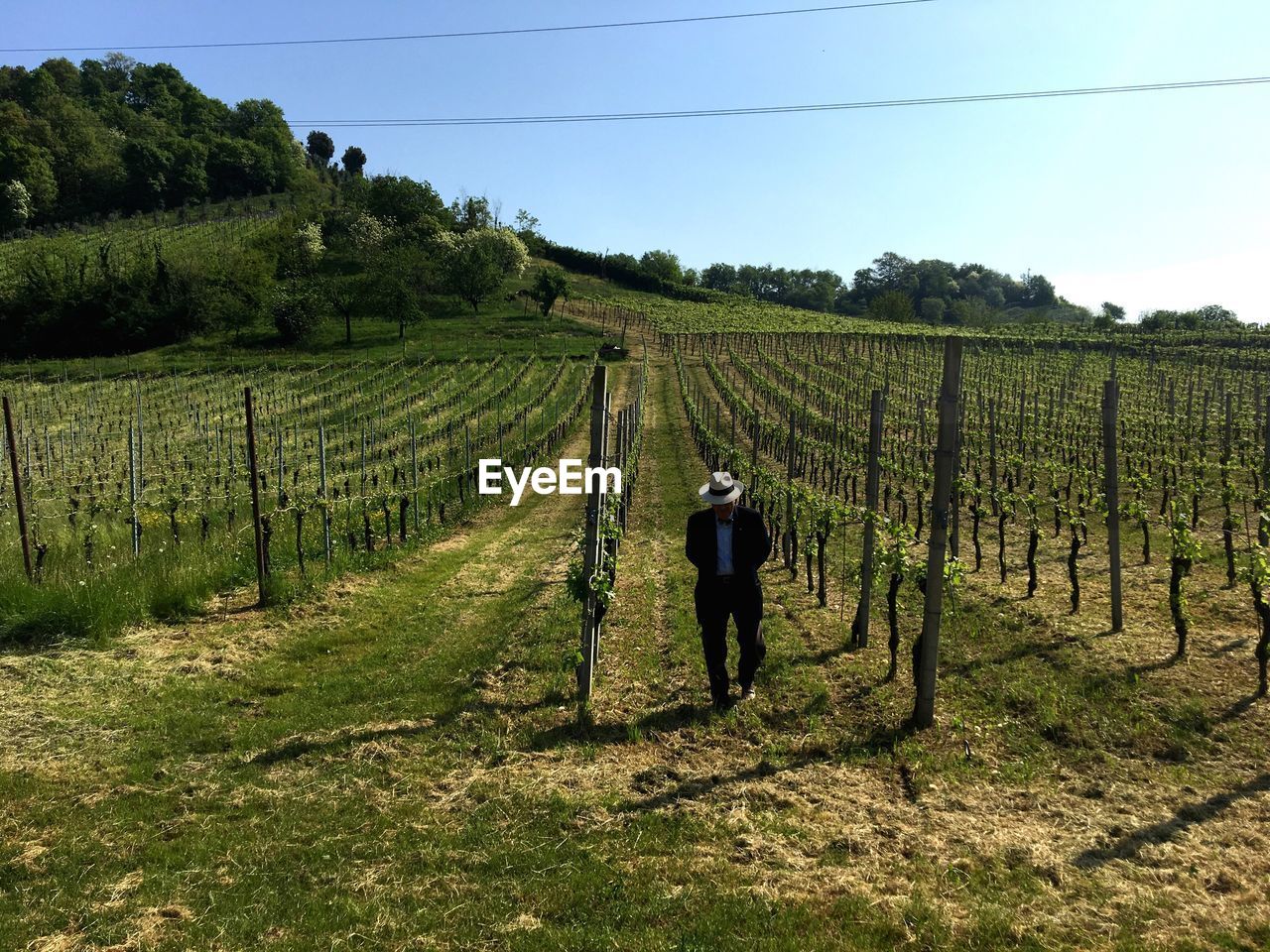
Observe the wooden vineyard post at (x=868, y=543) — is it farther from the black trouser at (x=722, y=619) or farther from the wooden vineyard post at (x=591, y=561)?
the wooden vineyard post at (x=591, y=561)

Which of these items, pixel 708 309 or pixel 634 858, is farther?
pixel 708 309

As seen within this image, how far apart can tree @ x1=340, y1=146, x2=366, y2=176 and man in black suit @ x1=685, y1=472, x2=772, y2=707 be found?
13115cm

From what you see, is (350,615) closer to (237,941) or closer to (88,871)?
(88,871)

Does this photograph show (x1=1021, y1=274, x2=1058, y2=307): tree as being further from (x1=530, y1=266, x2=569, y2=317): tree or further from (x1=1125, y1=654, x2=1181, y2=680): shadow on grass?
(x1=1125, y1=654, x2=1181, y2=680): shadow on grass

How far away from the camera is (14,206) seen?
75250 millimetres

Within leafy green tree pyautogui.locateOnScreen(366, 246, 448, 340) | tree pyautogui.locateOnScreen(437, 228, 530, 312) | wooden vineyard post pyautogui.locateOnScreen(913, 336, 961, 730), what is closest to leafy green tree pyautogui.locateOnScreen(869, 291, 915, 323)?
tree pyautogui.locateOnScreen(437, 228, 530, 312)

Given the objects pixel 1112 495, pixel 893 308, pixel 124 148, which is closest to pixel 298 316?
pixel 1112 495

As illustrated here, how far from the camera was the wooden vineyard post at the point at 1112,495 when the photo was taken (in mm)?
7746

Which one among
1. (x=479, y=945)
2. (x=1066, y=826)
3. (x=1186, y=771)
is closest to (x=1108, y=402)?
(x=1186, y=771)

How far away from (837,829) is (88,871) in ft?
13.1

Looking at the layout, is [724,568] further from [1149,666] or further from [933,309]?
[933,309]

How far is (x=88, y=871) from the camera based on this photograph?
391 cm

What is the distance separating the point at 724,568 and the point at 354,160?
133714mm

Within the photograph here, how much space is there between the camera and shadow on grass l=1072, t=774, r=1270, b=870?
3.99 metres
